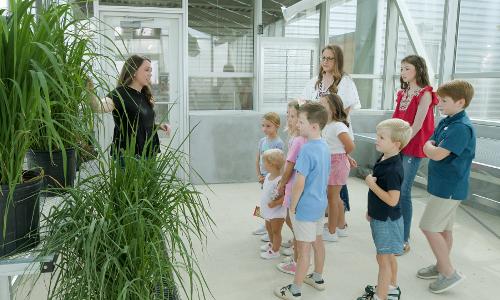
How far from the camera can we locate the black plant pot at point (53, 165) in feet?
5.29

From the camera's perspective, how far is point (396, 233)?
2.23 m

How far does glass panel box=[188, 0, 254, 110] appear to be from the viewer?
5203mm

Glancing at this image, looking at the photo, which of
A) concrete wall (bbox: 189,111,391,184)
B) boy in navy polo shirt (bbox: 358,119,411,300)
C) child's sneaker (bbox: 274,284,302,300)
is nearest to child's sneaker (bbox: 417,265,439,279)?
boy in navy polo shirt (bbox: 358,119,411,300)

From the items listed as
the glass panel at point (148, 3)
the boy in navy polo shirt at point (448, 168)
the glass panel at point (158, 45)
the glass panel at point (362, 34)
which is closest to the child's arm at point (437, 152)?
the boy in navy polo shirt at point (448, 168)

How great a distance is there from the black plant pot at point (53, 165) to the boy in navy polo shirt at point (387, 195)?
4.53 feet

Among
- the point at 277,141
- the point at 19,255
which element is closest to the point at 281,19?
the point at 277,141

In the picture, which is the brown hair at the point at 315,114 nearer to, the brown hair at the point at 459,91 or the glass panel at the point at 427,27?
the brown hair at the point at 459,91

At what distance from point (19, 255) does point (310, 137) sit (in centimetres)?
151

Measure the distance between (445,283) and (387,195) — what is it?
0.79 meters

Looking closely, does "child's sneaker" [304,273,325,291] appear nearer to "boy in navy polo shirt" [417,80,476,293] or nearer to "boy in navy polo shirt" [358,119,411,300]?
"boy in navy polo shirt" [358,119,411,300]

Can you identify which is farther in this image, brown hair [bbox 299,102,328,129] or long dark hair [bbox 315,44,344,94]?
long dark hair [bbox 315,44,344,94]

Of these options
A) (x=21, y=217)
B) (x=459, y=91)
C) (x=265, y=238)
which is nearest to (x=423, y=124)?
(x=459, y=91)

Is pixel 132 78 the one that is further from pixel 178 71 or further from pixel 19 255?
pixel 178 71

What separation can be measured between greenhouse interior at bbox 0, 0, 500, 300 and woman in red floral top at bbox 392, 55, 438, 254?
1cm
